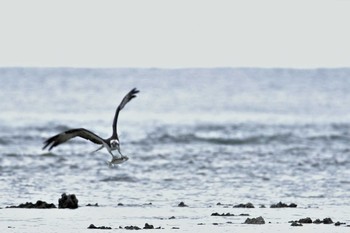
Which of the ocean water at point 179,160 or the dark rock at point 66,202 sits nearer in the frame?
the dark rock at point 66,202

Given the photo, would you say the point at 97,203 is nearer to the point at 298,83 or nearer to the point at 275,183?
the point at 275,183

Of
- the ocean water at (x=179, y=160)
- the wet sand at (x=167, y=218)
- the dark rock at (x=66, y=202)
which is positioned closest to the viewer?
the wet sand at (x=167, y=218)

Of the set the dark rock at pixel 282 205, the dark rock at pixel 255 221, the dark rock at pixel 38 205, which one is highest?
the dark rock at pixel 282 205

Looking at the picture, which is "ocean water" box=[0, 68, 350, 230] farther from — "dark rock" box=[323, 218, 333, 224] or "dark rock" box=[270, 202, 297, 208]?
"dark rock" box=[323, 218, 333, 224]

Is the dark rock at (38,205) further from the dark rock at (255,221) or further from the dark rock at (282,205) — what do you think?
the dark rock at (282,205)

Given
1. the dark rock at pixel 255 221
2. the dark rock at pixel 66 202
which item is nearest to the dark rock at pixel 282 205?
the dark rock at pixel 255 221

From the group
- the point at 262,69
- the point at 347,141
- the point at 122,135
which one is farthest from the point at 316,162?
the point at 262,69

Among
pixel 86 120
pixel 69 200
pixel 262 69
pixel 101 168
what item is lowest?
pixel 69 200

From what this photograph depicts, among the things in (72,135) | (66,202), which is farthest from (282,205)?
(72,135)

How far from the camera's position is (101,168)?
90.0 feet

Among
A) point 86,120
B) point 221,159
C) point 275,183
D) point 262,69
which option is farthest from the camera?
point 262,69

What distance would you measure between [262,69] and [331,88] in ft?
96.3

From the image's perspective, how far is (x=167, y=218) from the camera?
1802 cm

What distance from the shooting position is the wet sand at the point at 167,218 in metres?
16.7
